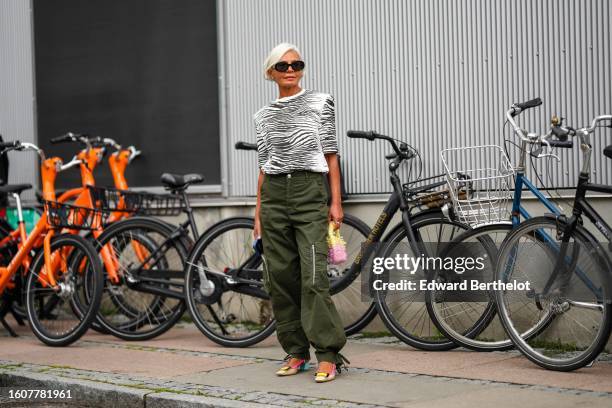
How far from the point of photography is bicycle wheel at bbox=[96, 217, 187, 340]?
812cm

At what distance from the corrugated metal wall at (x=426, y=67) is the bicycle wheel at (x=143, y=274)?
1.13 m

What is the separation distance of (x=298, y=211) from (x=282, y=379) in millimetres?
994

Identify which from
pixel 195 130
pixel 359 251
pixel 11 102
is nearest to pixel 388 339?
pixel 359 251

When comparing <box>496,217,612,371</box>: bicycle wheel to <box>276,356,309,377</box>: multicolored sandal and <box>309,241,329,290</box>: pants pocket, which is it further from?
<box>276,356,309,377</box>: multicolored sandal

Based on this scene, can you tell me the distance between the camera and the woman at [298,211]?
6031 mm

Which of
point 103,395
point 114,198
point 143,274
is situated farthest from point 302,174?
point 114,198

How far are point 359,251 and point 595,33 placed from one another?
2.22 m

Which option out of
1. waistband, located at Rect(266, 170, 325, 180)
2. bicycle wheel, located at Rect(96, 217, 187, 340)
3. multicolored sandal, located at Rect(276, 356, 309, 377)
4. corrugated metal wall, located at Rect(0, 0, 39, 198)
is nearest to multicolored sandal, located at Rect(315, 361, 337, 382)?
multicolored sandal, located at Rect(276, 356, 309, 377)

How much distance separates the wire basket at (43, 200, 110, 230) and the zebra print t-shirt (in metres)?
2.75

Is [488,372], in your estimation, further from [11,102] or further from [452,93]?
[11,102]

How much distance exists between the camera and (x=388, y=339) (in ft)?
25.4

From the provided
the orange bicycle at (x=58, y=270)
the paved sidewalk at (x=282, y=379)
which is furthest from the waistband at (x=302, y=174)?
the orange bicycle at (x=58, y=270)

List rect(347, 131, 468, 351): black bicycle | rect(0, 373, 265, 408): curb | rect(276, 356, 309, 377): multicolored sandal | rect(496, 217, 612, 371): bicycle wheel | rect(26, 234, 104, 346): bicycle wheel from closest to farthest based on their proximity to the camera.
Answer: rect(0, 373, 265, 408): curb
rect(496, 217, 612, 371): bicycle wheel
rect(276, 356, 309, 377): multicolored sandal
rect(347, 131, 468, 351): black bicycle
rect(26, 234, 104, 346): bicycle wheel

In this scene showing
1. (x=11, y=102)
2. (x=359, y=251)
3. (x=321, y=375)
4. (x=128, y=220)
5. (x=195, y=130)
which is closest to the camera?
(x=321, y=375)
